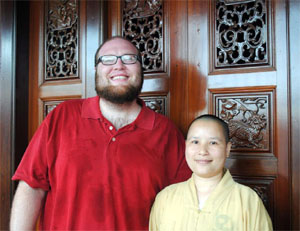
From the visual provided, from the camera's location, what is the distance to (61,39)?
2.42 meters

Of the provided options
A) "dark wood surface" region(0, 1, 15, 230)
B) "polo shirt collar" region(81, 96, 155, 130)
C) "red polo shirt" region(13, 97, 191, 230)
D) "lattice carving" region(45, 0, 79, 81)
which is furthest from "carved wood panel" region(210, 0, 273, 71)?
"dark wood surface" region(0, 1, 15, 230)

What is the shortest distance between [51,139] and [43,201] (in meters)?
0.37

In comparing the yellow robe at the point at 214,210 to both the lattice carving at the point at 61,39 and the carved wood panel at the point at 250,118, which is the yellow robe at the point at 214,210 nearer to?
the carved wood panel at the point at 250,118

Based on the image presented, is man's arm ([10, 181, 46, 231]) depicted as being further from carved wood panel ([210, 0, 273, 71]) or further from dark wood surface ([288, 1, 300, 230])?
dark wood surface ([288, 1, 300, 230])

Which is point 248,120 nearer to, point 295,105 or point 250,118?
point 250,118

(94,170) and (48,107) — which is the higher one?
(48,107)

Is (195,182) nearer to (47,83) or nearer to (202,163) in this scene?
(202,163)

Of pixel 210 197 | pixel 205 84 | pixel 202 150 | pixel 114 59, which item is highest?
pixel 114 59

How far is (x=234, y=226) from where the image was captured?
136cm

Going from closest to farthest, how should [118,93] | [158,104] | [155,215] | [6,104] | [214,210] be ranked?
[214,210] < [155,215] < [118,93] < [158,104] < [6,104]

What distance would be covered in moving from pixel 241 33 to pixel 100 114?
105cm

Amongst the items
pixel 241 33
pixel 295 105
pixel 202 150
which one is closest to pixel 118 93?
pixel 202 150

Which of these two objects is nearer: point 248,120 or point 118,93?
point 118,93

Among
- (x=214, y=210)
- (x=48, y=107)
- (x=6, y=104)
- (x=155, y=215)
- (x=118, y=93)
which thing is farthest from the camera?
(x=48, y=107)
